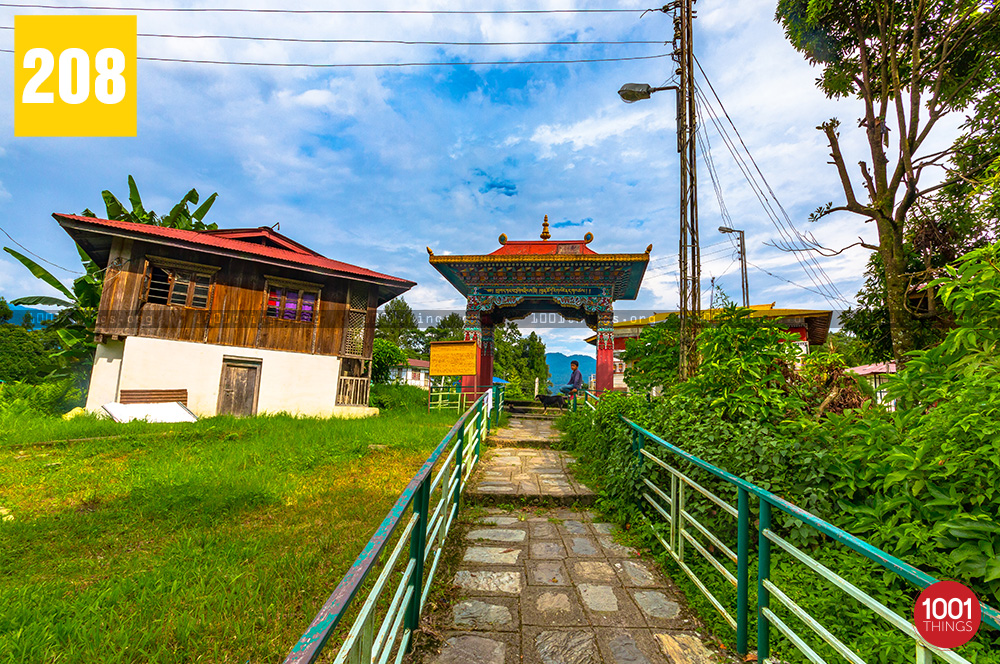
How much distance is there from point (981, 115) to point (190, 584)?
13422 mm

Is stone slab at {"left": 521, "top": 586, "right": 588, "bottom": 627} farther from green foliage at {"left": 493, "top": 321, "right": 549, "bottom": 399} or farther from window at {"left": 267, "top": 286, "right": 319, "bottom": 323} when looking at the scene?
green foliage at {"left": 493, "top": 321, "right": 549, "bottom": 399}

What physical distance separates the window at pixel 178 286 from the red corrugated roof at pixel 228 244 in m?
0.91

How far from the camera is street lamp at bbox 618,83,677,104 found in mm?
7848

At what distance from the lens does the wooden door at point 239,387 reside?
12898 mm

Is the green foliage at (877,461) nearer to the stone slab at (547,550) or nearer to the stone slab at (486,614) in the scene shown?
the stone slab at (547,550)

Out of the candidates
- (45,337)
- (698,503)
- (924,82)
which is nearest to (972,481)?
(698,503)

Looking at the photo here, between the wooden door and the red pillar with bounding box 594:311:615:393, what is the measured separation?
10694mm

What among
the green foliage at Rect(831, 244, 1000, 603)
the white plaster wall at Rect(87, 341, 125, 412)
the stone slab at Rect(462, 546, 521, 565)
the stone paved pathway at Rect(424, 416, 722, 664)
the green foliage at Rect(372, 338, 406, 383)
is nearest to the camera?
the green foliage at Rect(831, 244, 1000, 603)

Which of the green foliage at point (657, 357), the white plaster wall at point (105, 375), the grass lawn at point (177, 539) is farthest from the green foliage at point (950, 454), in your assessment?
the white plaster wall at point (105, 375)

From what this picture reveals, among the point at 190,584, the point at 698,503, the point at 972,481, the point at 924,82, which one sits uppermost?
the point at 924,82

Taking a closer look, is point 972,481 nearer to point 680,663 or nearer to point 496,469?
point 680,663

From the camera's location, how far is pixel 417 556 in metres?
2.34

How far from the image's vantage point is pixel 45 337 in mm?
15820

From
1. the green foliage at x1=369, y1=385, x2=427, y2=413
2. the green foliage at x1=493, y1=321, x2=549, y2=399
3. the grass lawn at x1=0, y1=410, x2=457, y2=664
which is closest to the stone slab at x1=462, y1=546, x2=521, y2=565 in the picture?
the grass lawn at x1=0, y1=410, x2=457, y2=664
